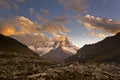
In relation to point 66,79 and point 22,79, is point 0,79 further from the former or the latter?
point 66,79

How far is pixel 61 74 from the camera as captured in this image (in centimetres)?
6488

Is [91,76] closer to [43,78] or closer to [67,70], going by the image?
[67,70]

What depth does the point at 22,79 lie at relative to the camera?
5734 centimetres

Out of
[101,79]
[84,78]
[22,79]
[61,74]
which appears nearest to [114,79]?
[101,79]

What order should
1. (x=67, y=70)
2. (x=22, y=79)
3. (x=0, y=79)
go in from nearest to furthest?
(x=22, y=79), (x=0, y=79), (x=67, y=70)

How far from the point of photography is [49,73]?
208ft

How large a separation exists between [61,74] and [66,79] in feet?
19.0

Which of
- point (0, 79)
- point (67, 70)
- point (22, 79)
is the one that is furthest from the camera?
point (67, 70)

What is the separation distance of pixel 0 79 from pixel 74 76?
58.9 ft

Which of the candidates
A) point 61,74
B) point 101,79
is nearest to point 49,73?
point 61,74

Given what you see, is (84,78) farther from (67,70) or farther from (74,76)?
(67,70)

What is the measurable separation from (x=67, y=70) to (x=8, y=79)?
17760 millimetres

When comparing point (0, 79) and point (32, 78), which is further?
point (0, 79)

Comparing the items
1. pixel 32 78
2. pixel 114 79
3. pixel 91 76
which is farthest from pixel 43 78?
pixel 114 79
